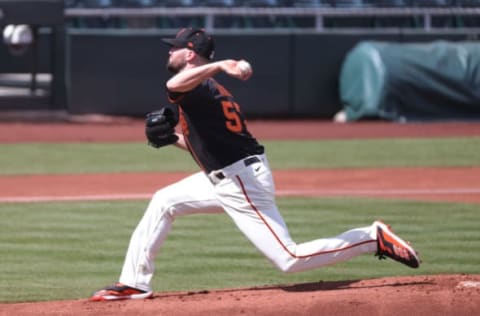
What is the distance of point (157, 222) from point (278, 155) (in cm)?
999

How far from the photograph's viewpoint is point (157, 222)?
21.6 feet

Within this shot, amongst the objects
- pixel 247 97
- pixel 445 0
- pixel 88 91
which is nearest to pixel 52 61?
pixel 88 91

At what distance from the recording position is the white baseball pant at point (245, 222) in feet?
21.0

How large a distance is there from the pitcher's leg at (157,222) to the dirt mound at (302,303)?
7.5 inches

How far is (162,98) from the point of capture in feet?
66.8

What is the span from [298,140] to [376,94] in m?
2.58

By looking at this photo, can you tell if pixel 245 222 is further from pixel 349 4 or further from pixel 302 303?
pixel 349 4

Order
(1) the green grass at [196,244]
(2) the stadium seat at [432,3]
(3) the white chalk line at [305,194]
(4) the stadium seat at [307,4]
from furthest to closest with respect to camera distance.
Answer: (2) the stadium seat at [432,3]
(4) the stadium seat at [307,4]
(3) the white chalk line at [305,194]
(1) the green grass at [196,244]

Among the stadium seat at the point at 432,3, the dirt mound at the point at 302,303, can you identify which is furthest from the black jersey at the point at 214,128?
the stadium seat at the point at 432,3

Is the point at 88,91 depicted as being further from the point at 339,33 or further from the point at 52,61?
the point at 339,33

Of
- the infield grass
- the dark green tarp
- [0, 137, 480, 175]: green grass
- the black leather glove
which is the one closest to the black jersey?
the black leather glove

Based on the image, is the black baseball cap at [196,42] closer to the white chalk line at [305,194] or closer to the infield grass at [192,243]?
the infield grass at [192,243]

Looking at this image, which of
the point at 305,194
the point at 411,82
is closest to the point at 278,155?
the point at 305,194

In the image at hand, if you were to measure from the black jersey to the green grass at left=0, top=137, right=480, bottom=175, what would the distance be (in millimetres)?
8432
